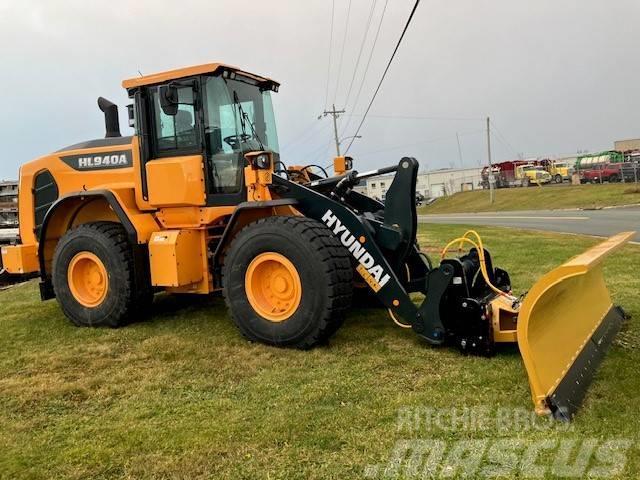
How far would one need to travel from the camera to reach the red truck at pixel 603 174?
39.5 m

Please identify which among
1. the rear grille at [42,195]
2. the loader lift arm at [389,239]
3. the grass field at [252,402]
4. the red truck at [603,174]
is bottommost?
the grass field at [252,402]

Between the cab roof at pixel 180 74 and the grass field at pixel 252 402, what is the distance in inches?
103

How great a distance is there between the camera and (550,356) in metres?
3.67

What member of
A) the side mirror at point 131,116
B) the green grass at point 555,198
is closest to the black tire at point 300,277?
the side mirror at point 131,116

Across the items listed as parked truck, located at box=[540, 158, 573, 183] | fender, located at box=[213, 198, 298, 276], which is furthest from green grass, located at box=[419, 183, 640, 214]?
fender, located at box=[213, 198, 298, 276]

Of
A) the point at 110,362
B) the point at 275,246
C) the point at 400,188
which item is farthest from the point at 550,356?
the point at 110,362

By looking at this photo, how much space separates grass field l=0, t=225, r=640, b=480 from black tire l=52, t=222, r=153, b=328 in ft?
0.81

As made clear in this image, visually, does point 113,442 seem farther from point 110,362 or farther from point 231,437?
point 110,362

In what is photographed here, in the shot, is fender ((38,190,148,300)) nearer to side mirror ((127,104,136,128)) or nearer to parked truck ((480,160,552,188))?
side mirror ((127,104,136,128))

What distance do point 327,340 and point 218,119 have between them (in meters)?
2.52

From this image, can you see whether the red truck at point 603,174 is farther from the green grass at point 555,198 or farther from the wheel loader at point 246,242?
the wheel loader at point 246,242

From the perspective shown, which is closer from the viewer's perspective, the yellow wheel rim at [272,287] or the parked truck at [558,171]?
the yellow wheel rim at [272,287]

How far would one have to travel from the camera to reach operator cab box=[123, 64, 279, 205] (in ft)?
19.0

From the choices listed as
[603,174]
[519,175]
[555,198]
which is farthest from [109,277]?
[519,175]
